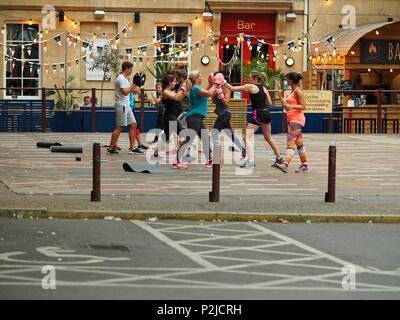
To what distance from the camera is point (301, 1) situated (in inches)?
1403

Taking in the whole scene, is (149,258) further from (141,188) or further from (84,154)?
(84,154)

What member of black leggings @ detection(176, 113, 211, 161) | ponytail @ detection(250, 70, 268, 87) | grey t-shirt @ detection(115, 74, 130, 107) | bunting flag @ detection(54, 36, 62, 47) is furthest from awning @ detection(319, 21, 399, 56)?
black leggings @ detection(176, 113, 211, 161)

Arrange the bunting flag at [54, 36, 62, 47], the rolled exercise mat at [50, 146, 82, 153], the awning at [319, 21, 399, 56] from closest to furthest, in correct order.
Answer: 1. the rolled exercise mat at [50, 146, 82, 153]
2. the awning at [319, 21, 399, 56]
3. the bunting flag at [54, 36, 62, 47]

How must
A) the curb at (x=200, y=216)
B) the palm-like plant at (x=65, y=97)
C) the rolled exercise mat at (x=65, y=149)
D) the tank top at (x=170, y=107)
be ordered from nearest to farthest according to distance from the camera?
the curb at (x=200, y=216) → the tank top at (x=170, y=107) → the rolled exercise mat at (x=65, y=149) → the palm-like plant at (x=65, y=97)

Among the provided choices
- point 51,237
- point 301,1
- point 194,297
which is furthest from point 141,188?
point 301,1

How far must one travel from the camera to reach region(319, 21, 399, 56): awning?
32.9 m

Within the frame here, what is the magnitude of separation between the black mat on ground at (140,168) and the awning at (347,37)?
1494cm

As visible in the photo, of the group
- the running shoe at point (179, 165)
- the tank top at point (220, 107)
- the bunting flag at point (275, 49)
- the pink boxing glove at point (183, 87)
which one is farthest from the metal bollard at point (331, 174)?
the bunting flag at point (275, 49)

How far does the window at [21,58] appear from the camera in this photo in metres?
34.7

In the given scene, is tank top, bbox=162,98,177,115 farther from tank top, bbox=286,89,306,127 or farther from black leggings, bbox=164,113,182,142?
tank top, bbox=286,89,306,127

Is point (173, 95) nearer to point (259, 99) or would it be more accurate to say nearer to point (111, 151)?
point (259, 99)

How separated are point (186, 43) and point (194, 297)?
89.3ft

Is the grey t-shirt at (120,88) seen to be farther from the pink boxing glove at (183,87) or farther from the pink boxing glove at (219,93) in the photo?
the pink boxing glove at (219,93)

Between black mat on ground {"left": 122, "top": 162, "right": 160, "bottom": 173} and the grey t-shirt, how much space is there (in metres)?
2.79
